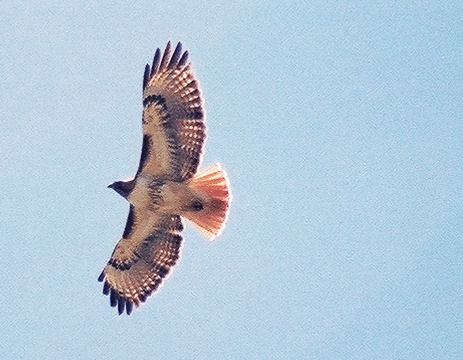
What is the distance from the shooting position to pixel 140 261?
16344mm

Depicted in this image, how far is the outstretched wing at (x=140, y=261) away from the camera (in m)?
16.0

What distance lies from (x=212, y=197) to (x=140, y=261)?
190 centimetres

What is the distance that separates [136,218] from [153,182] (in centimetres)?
86

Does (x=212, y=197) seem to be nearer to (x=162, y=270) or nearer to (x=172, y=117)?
(x=172, y=117)

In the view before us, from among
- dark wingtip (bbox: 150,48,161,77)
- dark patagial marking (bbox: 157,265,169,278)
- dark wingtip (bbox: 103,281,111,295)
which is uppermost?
dark wingtip (bbox: 150,48,161,77)

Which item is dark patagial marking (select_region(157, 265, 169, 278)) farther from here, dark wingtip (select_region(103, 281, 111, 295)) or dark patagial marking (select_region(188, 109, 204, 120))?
dark patagial marking (select_region(188, 109, 204, 120))

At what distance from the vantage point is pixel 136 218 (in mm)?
15891

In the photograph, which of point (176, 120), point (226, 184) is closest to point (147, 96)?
point (176, 120)

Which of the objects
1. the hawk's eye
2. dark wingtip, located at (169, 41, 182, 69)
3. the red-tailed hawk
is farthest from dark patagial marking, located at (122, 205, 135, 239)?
dark wingtip, located at (169, 41, 182, 69)

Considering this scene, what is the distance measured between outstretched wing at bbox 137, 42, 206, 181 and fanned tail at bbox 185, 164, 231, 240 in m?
0.19

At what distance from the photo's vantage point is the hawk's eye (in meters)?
15.1

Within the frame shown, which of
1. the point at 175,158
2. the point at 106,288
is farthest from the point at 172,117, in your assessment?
the point at 106,288

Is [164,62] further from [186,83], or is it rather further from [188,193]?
[188,193]

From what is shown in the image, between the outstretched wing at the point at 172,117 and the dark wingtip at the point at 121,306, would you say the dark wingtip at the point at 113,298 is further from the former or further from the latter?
the outstretched wing at the point at 172,117
